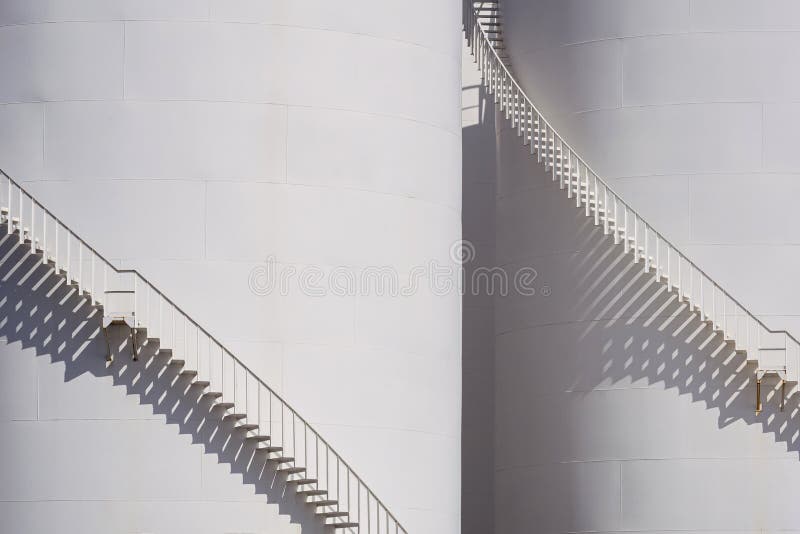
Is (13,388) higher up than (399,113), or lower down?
lower down

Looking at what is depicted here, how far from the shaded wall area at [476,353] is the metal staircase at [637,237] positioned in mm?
4274

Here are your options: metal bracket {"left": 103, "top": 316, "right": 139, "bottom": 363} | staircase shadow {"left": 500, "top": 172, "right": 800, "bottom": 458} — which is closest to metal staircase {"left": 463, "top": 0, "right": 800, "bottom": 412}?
staircase shadow {"left": 500, "top": 172, "right": 800, "bottom": 458}

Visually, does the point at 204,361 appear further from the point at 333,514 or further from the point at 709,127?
the point at 709,127

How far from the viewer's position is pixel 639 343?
32.4 meters

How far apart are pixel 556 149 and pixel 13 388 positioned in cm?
1104

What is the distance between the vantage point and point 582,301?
1308 inches

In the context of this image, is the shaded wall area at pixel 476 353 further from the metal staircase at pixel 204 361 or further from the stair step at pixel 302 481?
the stair step at pixel 302 481

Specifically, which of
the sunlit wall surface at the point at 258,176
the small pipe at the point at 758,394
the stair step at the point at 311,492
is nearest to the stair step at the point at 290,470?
the stair step at the point at 311,492

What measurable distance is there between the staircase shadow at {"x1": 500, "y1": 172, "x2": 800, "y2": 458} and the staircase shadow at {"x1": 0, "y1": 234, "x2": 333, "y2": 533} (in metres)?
6.81

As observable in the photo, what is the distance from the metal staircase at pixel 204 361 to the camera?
92.7 ft

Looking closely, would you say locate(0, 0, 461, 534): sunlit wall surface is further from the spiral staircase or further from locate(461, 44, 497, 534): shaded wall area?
locate(461, 44, 497, 534): shaded wall area

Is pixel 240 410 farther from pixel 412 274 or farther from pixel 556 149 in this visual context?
pixel 556 149

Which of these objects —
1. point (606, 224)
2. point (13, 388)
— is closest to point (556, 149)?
point (606, 224)

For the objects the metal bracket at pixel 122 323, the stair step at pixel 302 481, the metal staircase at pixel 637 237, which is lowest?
the stair step at pixel 302 481
